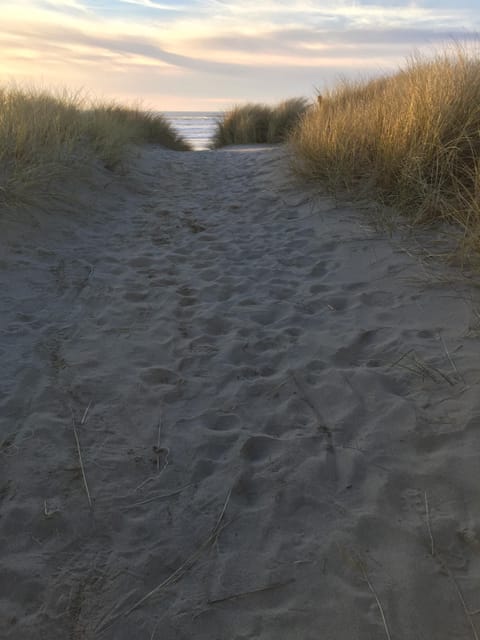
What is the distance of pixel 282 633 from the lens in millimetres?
1282

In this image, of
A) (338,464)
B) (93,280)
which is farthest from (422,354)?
(93,280)

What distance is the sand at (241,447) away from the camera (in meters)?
1.36

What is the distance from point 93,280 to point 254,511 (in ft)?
7.69

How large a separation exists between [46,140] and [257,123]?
8481mm

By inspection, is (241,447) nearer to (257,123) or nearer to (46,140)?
(46,140)

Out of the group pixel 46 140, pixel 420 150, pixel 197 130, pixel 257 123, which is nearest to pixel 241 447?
pixel 420 150

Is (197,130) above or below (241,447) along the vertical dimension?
above

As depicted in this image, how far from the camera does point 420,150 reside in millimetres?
3924

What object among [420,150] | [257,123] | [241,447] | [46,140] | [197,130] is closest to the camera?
[241,447]

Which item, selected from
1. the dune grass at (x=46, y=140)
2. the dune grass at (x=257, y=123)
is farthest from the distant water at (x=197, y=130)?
the dune grass at (x=46, y=140)

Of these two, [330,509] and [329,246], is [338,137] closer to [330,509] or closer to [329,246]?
[329,246]

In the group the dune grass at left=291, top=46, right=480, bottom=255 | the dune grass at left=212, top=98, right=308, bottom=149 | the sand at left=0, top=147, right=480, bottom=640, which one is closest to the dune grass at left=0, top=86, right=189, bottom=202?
the sand at left=0, top=147, right=480, bottom=640

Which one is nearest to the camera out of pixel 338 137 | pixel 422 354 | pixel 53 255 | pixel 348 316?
pixel 422 354

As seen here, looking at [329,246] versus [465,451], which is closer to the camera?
[465,451]
